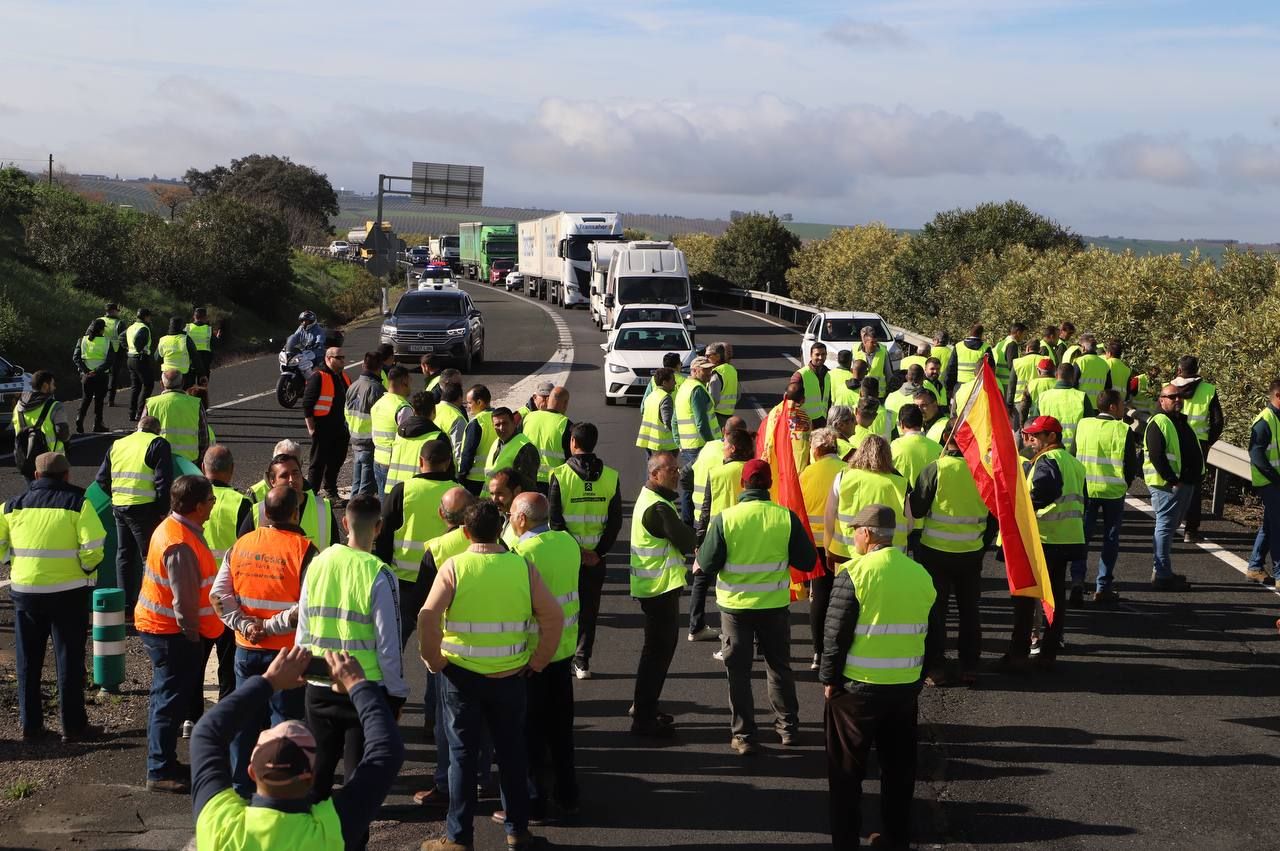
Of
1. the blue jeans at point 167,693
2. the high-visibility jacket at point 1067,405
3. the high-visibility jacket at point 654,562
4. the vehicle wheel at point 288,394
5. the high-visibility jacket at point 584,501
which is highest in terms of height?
the high-visibility jacket at point 1067,405

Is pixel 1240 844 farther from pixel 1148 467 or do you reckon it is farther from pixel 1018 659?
pixel 1148 467

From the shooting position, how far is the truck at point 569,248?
5138 centimetres

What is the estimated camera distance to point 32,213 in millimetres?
40594

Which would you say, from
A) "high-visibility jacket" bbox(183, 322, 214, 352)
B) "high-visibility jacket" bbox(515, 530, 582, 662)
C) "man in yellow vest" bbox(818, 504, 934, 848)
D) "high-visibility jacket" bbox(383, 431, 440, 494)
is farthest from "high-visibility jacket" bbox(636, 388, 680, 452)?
"high-visibility jacket" bbox(183, 322, 214, 352)

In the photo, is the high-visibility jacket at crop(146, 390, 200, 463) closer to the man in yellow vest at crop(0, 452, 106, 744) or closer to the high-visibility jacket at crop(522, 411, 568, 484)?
the high-visibility jacket at crop(522, 411, 568, 484)

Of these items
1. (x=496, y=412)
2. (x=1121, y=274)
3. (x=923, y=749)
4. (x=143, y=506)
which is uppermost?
(x=1121, y=274)

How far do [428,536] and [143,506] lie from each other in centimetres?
316

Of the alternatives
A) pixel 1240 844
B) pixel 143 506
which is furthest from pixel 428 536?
pixel 1240 844

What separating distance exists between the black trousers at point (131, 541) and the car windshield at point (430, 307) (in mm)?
21383

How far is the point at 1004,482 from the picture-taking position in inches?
385

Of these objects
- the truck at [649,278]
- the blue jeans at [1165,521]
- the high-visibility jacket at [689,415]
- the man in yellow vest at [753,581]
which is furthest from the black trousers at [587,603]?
the truck at [649,278]

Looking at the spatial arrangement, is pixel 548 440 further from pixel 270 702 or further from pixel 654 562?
pixel 270 702

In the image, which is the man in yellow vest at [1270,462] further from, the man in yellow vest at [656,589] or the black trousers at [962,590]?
the man in yellow vest at [656,589]

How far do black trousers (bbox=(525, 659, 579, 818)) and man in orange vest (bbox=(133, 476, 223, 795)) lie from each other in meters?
1.88
